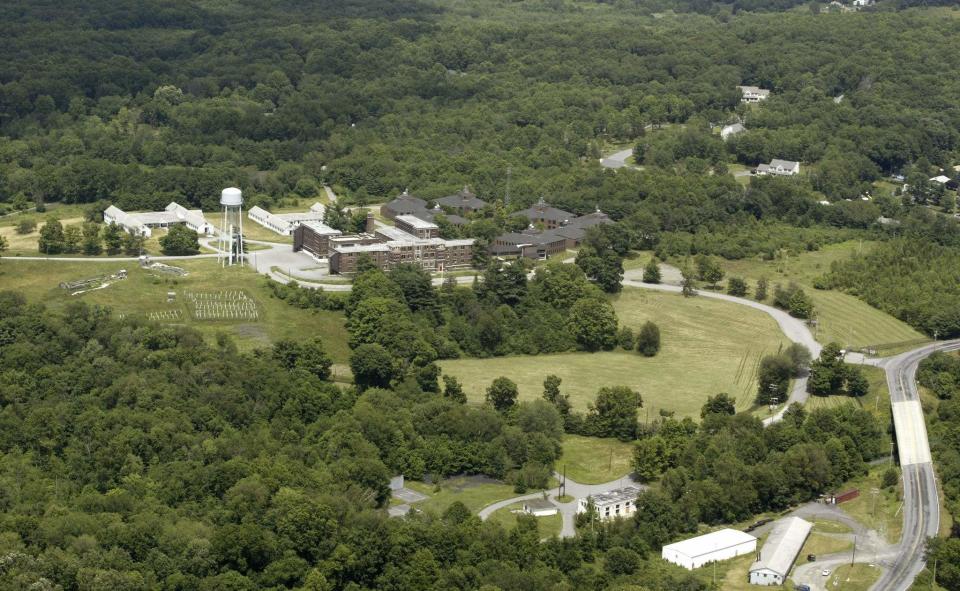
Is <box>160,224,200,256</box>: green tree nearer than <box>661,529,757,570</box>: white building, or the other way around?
<box>661,529,757,570</box>: white building

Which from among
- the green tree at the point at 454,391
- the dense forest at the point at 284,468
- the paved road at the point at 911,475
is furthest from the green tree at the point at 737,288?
the green tree at the point at 454,391

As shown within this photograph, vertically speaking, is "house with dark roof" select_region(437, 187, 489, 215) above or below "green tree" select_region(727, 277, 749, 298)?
below

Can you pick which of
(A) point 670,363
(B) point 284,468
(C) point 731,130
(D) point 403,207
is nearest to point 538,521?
(B) point 284,468

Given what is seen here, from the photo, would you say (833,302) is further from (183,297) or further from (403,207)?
(183,297)

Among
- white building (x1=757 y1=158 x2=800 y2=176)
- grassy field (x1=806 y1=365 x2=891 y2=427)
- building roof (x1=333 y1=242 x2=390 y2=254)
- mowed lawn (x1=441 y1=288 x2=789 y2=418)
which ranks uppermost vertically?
building roof (x1=333 y1=242 x2=390 y2=254)

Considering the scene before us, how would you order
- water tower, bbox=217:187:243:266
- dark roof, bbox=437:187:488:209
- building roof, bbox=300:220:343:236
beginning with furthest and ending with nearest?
dark roof, bbox=437:187:488:209 < building roof, bbox=300:220:343:236 < water tower, bbox=217:187:243:266

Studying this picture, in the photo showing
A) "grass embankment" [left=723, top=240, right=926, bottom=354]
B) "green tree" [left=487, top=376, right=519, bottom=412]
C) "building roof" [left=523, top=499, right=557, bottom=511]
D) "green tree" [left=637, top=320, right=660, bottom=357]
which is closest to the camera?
"building roof" [left=523, top=499, right=557, bottom=511]

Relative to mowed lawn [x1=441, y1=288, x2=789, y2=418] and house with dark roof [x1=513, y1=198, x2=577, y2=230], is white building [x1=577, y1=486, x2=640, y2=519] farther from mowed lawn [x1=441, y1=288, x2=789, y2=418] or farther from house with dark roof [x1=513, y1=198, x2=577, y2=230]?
house with dark roof [x1=513, y1=198, x2=577, y2=230]

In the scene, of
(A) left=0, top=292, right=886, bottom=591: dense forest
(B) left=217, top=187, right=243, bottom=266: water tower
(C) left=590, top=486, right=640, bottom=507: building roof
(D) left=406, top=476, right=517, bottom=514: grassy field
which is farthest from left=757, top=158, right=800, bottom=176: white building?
(D) left=406, top=476, right=517, bottom=514: grassy field
